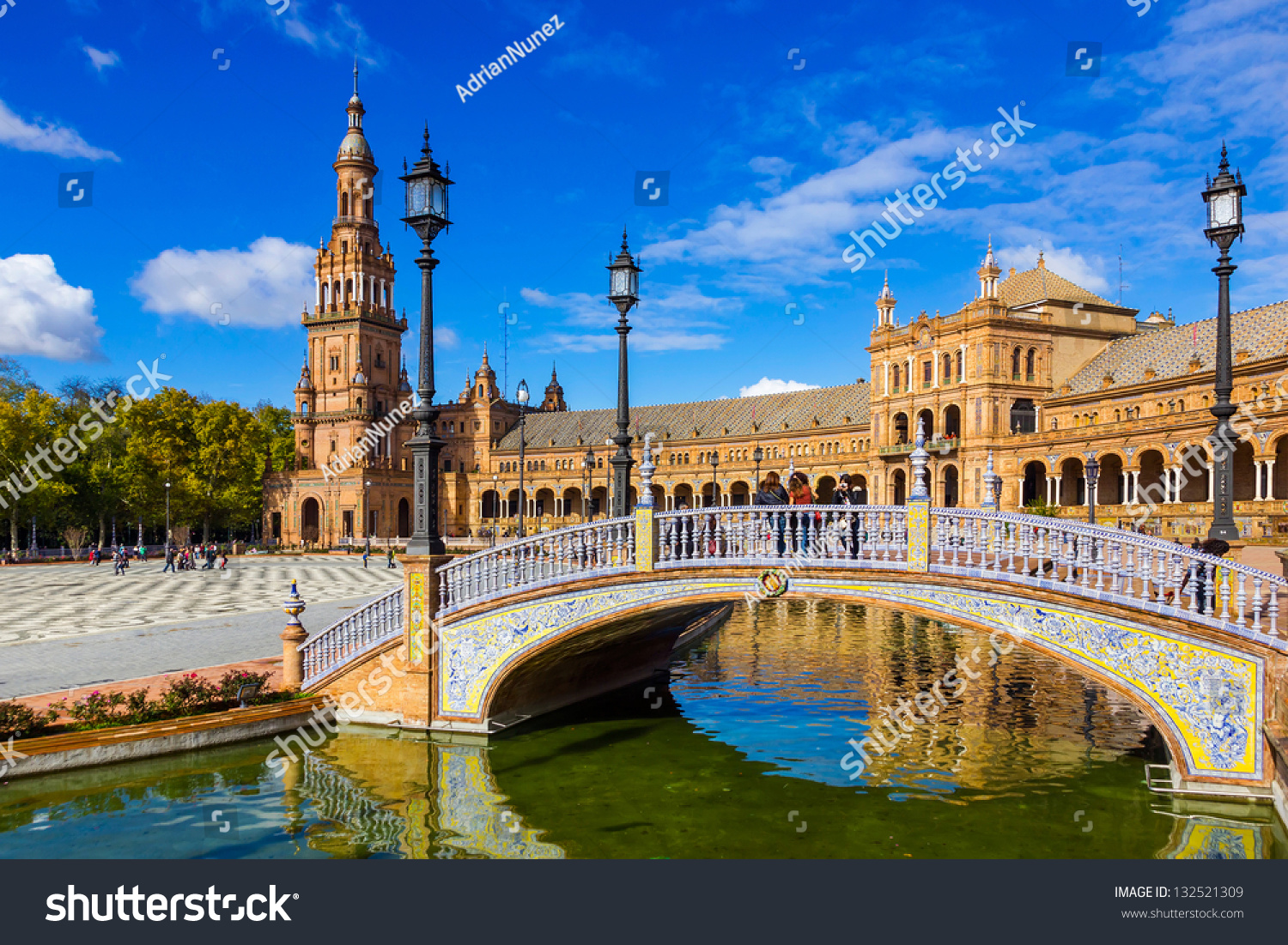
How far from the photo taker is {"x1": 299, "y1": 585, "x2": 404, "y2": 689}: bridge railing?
49.6 ft

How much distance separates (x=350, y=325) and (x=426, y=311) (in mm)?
78221

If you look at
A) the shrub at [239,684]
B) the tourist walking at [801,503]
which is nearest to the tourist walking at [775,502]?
the tourist walking at [801,503]

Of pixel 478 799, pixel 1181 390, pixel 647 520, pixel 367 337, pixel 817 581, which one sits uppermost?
pixel 367 337

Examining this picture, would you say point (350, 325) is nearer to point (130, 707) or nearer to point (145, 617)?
point (145, 617)

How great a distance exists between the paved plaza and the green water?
19.1 feet

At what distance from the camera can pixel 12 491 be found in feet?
177

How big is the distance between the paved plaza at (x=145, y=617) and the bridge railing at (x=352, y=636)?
12.5ft

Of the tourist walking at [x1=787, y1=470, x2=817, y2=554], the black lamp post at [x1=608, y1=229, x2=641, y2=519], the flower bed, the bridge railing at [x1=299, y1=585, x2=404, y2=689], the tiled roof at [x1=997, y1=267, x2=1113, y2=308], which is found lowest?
the flower bed

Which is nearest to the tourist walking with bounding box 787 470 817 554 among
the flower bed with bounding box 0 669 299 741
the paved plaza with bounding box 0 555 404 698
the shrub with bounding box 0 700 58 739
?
the flower bed with bounding box 0 669 299 741

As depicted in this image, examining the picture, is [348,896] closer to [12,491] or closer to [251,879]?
[251,879]

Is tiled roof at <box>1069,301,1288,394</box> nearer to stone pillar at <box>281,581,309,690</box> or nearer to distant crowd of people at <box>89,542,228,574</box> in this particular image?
stone pillar at <box>281,581,309,690</box>

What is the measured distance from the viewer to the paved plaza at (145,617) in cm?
1780

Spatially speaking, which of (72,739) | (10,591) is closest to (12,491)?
(10,591)

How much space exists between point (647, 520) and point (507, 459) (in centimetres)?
8910
